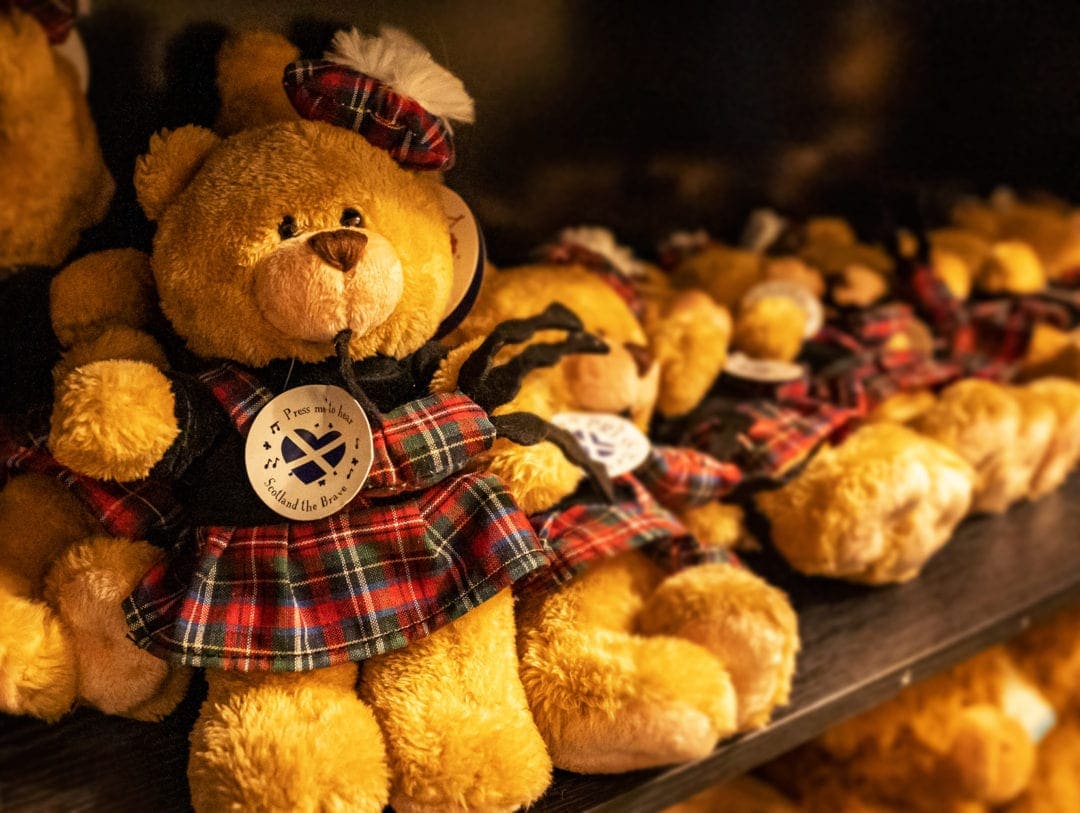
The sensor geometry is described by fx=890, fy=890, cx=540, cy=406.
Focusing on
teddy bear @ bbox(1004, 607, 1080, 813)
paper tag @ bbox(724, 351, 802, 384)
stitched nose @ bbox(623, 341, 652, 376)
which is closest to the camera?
stitched nose @ bbox(623, 341, 652, 376)

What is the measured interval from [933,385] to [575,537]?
17.9 inches

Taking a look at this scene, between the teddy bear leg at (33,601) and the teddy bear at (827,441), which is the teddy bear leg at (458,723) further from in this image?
the teddy bear at (827,441)

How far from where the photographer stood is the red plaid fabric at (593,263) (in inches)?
25.1

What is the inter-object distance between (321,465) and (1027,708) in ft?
A: 2.33

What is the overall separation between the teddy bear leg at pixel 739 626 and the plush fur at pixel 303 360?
107mm

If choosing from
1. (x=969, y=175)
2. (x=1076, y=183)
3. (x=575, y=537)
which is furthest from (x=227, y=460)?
(x=1076, y=183)

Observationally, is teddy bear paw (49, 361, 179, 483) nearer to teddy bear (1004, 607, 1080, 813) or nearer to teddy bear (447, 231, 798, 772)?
teddy bear (447, 231, 798, 772)

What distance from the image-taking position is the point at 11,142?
0.38m

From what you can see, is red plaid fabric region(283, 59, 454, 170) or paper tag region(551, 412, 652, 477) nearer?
red plaid fabric region(283, 59, 454, 170)

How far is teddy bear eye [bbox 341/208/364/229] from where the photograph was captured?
1.36ft

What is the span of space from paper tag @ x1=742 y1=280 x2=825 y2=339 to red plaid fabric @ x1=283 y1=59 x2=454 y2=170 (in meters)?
0.40

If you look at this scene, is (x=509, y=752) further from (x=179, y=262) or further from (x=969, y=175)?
(x=969, y=175)

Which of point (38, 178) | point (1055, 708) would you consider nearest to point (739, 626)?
point (38, 178)

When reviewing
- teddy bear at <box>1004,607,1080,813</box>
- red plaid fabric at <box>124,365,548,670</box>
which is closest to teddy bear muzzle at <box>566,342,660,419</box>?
red plaid fabric at <box>124,365,548,670</box>
